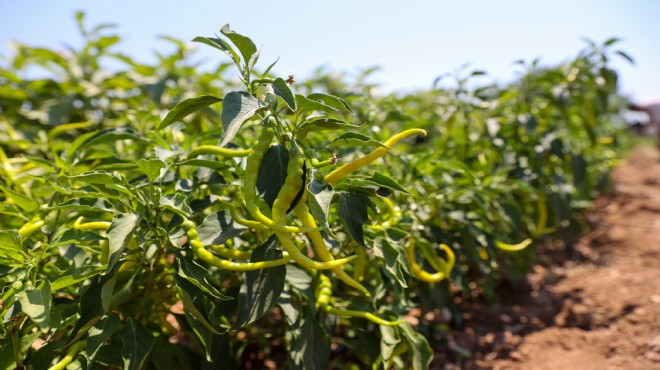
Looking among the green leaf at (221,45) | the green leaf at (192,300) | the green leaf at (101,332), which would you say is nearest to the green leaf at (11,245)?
the green leaf at (101,332)

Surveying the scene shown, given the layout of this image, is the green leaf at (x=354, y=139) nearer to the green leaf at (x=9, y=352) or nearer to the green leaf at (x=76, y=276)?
the green leaf at (x=76, y=276)

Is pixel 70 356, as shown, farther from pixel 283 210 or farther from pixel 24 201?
pixel 283 210

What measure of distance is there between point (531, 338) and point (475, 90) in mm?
1226

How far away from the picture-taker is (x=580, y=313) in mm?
2617

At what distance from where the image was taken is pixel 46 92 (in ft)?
10.7

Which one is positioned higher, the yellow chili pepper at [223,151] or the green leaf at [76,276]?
the yellow chili pepper at [223,151]

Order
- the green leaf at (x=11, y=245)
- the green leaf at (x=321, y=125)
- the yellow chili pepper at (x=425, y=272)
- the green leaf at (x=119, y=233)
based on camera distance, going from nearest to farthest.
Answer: the green leaf at (x=119, y=233), the green leaf at (x=11, y=245), the green leaf at (x=321, y=125), the yellow chili pepper at (x=425, y=272)

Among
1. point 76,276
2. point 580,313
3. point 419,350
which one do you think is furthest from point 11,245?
point 580,313

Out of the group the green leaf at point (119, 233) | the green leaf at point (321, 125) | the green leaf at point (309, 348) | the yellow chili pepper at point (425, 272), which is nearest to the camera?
the green leaf at point (119, 233)

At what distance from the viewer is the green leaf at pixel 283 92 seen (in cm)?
110

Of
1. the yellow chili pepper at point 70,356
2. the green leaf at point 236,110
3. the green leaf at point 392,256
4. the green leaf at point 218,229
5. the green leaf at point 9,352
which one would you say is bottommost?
the yellow chili pepper at point 70,356

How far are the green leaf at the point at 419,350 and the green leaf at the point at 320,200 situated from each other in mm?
645

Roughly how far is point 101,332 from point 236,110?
2.05 ft

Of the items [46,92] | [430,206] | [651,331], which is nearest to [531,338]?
[651,331]
